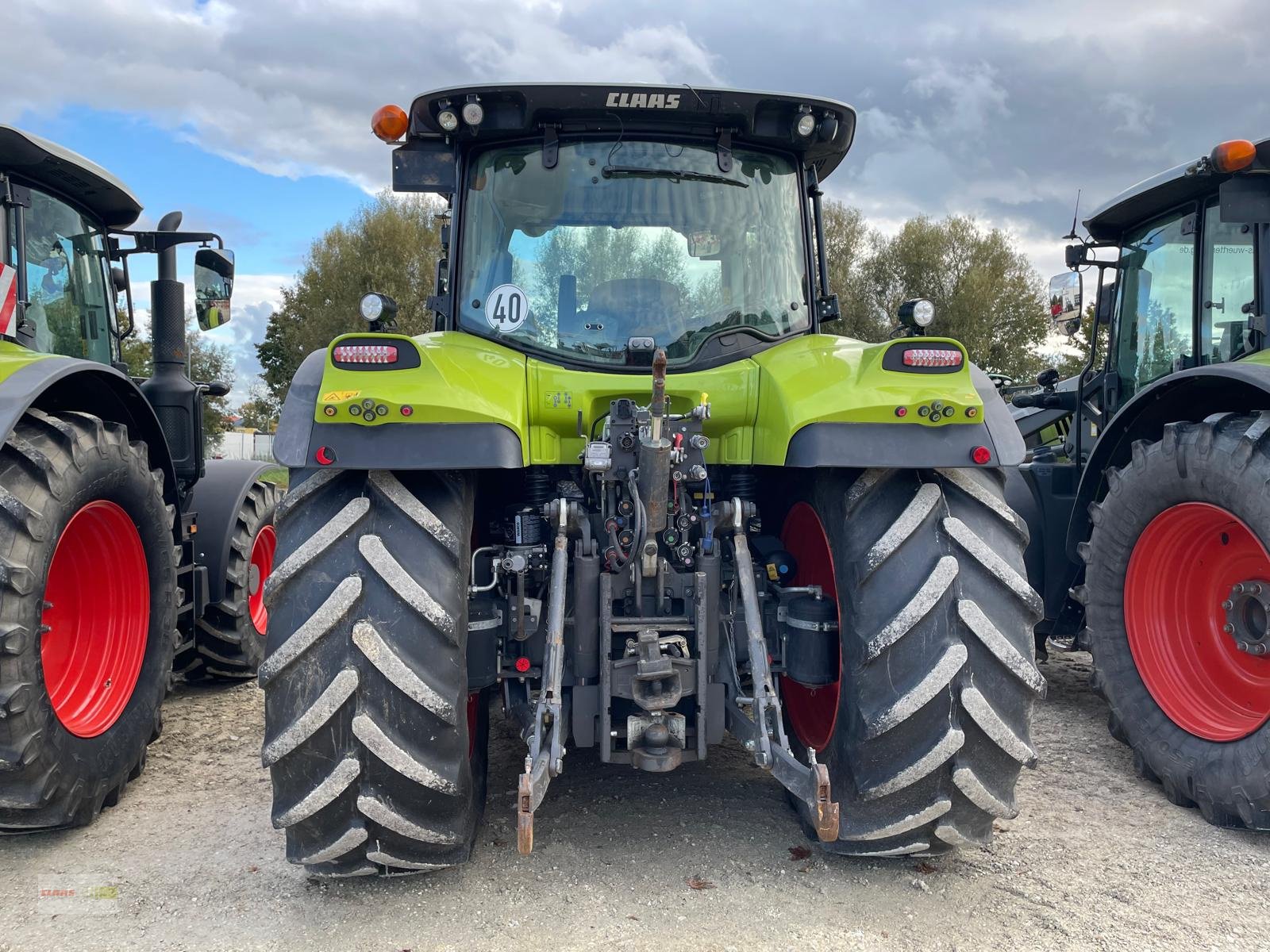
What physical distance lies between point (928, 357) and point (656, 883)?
179 cm

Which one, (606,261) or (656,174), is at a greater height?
(656,174)

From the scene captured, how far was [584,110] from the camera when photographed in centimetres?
343

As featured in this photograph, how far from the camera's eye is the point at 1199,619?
407 centimetres

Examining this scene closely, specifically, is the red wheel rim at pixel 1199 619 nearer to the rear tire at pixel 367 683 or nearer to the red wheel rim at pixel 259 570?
the rear tire at pixel 367 683

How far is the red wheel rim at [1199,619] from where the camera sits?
376 centimetres

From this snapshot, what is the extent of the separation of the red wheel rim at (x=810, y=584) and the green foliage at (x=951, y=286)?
2326 centimetres

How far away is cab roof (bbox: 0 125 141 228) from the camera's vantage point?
374 cm

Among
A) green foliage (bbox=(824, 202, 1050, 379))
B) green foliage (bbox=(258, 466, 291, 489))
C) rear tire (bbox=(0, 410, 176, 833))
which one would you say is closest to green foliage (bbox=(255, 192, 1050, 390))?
green foliage (bbox=(824, 202, 1050, 379))

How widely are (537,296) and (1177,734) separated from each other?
298 cm

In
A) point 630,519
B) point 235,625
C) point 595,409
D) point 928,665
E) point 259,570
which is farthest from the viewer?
point 259,570

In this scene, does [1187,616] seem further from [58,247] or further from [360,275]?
[360,275]

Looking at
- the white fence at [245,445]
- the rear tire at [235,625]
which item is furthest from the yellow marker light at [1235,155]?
the white fence at [245,445]

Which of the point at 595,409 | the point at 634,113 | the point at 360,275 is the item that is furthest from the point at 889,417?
the point at 360,275

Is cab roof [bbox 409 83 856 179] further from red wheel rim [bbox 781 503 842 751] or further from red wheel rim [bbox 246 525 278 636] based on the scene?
red wheel rim [bbox 246 525 278 636]
